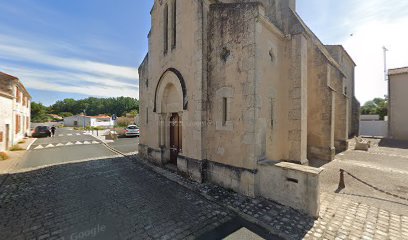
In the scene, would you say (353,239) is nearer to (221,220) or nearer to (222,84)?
(221,220)

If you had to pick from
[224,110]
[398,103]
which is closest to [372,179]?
[224,110]

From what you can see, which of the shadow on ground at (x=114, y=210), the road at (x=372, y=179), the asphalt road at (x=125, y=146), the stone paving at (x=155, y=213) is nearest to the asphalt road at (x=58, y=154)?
the asphalt road at (x=125, y=146)

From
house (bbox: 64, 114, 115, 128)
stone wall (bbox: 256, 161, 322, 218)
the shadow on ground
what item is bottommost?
the shadow on ground

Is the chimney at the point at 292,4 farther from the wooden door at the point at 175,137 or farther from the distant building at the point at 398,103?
the distant building at the point at 398,103

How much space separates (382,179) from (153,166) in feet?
29.3

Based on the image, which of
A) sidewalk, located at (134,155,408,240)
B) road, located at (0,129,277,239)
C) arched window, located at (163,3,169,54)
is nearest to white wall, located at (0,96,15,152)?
road, located at (0,129,277,239)

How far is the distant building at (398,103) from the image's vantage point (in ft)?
54.5

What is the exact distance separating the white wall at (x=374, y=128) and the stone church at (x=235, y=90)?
18772mm

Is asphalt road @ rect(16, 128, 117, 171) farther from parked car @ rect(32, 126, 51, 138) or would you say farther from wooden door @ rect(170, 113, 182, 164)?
parked car @ rect(32, 126, 51, 138)

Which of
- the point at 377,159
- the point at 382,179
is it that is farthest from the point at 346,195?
the point at 377,159

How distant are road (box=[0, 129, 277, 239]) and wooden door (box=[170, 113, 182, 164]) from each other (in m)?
1.52

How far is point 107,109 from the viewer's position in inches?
2822

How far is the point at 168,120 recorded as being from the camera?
27.9 feet

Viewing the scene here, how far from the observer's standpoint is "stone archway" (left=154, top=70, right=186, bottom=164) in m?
8.16
